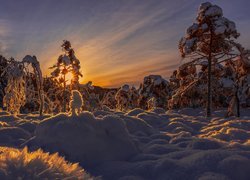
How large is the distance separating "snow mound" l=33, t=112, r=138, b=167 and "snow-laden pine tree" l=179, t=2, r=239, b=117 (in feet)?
39.3

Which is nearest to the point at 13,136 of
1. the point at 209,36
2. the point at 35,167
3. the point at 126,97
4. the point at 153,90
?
the point at 35,167

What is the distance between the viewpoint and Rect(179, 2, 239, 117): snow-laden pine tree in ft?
57.2

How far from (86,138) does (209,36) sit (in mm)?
13802

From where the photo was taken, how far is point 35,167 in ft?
5.64

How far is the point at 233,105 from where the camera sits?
21281 mm

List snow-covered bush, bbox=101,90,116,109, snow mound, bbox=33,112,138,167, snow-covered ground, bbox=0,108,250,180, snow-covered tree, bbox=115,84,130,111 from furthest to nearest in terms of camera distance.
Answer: snow-covered bush, bbox=101,90,116,109, snow-covered tree, bbox=115,84,130,111, snow mound, bbox=33,112,138,167, snow-covered ground, bbox=0,108,250,180

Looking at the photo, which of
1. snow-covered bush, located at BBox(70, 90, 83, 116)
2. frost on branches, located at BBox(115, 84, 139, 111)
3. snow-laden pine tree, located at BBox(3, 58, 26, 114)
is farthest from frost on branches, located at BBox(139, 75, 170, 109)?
snow-covered bush, located at BBox(70, 90, 83, 116)

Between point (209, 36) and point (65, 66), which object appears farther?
point (65, 66)

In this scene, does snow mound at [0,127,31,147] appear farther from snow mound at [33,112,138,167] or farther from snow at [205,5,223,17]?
snow at [205,5,223,17]

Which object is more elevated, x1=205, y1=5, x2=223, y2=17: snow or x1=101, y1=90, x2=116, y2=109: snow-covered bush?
x1=205, y1=5, x2=223, y2=17: snow

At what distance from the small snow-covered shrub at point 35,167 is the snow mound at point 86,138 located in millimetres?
4300

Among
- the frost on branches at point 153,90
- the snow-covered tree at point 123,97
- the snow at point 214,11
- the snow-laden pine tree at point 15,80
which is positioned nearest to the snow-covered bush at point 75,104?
the snow-laden pine tree at point 15,80

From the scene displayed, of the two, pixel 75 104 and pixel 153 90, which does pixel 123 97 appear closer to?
pixel 153 90

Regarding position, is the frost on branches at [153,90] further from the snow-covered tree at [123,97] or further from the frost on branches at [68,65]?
the frost on branches at [68,65]
